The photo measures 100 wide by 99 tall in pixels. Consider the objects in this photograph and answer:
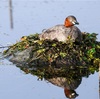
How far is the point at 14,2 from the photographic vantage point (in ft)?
66.8

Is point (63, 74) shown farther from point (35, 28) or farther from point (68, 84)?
point (35, 28)

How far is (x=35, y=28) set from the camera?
15734 mm

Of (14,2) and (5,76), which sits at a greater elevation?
(14,2)

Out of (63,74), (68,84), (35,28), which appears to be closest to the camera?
(68,84)

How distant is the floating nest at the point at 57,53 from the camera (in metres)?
11.9

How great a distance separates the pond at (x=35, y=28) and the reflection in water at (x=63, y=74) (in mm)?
79

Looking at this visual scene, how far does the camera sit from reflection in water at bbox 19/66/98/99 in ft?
35.0

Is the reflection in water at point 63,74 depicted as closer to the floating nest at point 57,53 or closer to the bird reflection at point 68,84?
the bird reflection at point 68,84

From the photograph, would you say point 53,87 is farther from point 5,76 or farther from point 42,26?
point 42,26

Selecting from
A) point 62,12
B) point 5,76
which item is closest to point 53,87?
point 5,76

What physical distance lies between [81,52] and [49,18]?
5.18 metres

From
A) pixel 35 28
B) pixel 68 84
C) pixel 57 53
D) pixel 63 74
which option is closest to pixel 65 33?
pixel 57 53

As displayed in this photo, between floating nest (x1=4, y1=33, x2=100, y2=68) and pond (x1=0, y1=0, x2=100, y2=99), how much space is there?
1.23ft

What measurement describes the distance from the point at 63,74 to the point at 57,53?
2.20 ft
